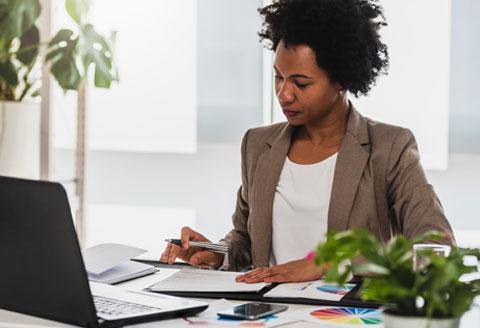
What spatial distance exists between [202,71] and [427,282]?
3.52m

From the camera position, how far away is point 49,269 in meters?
1.88

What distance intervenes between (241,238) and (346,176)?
0.41 m

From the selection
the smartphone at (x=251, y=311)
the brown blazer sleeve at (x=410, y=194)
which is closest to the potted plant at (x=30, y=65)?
the brown blazer sleeve at (x=410, y=194)

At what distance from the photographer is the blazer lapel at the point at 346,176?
2.74 meters

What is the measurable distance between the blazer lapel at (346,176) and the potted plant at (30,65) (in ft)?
6.87

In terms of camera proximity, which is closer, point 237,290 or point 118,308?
point 118,308

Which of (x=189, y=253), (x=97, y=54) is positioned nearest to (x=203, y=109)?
(x=97, y=54)

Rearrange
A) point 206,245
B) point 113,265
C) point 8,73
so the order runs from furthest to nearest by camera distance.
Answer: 1. point 8,73
2. point 206,245
3. point 113,265

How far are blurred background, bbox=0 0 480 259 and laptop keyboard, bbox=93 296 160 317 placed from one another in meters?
2.68

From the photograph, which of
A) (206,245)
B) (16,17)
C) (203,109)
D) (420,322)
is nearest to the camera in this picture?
(420,322)

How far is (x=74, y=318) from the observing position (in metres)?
1.88

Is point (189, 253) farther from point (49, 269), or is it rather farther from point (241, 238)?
point (49, 269)

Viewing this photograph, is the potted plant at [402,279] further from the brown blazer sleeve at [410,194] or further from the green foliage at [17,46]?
the green foliage at [17,46]

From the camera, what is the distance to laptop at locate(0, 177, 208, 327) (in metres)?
1.83
